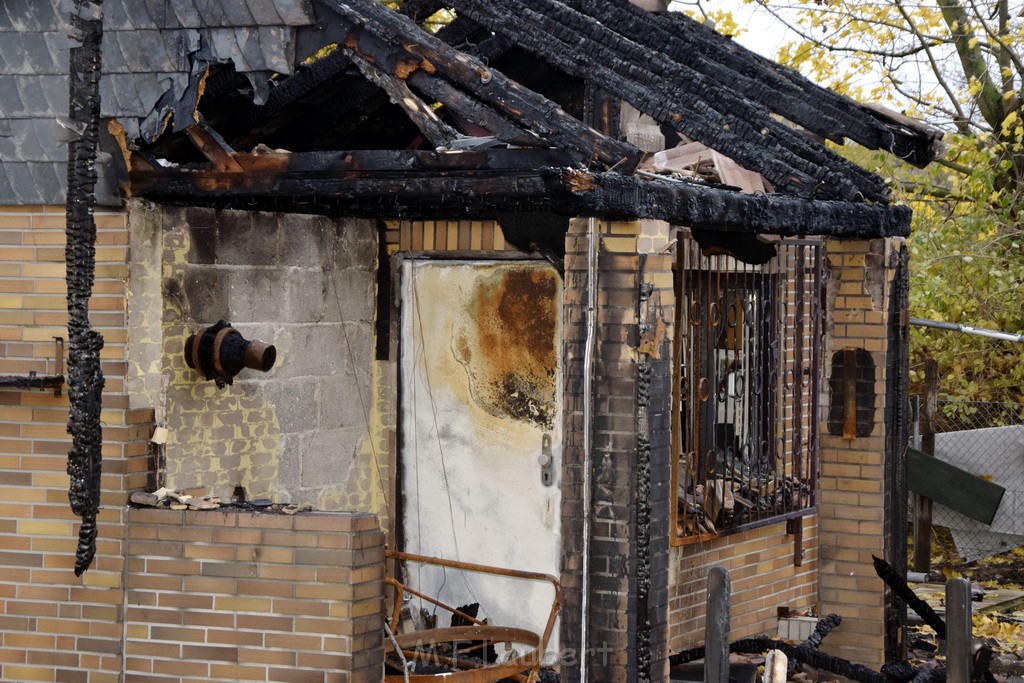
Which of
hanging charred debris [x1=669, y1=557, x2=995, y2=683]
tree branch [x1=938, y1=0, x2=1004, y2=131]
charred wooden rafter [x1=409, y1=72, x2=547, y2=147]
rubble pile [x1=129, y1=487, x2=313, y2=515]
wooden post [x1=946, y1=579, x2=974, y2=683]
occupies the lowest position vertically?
hanging charred debris [x1=669, y1=557, x2=995, y2=683]

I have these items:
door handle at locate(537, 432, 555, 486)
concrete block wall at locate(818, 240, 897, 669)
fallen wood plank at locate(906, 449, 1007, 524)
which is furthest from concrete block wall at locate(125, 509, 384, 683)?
fallen wood plank at locate(906, 449, 1007, 524)

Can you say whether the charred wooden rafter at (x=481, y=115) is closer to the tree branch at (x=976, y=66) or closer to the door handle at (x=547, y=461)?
the door handle at (x=547, y=461)

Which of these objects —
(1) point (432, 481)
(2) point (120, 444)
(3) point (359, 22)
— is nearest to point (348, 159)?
(3) point (359, 22)

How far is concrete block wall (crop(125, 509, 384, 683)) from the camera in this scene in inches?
222

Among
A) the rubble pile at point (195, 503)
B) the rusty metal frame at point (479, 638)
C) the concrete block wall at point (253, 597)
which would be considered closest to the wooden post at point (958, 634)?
the rusty metal frame at point (479, 638)

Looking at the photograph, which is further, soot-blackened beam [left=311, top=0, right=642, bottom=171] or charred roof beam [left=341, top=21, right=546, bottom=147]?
charred roof beam [left=341, top=21, right=546, bottom=147]

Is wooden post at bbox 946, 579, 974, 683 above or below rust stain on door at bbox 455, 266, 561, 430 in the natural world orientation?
below

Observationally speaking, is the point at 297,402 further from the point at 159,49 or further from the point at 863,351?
the point at 863,351

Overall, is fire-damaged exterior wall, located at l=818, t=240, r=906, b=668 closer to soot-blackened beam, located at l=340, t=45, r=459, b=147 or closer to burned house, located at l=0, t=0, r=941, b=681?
burned house, located at l=0, t=0, r=941, b=681

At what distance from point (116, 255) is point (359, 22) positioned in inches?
64.3

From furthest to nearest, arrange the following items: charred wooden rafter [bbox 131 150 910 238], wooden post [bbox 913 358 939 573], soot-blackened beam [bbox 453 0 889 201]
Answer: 1. wooden post [bbox 913 358 939 573]
2. soot-blackened beam [bbox 453 0 889 201]
3. charred wooden rafter [bbox 131 150 910 238]

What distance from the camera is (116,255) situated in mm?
6129

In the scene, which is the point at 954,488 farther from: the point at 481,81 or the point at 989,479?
the point at 481,81

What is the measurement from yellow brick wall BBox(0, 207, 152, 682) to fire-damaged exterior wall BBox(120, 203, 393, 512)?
0.44 feet
